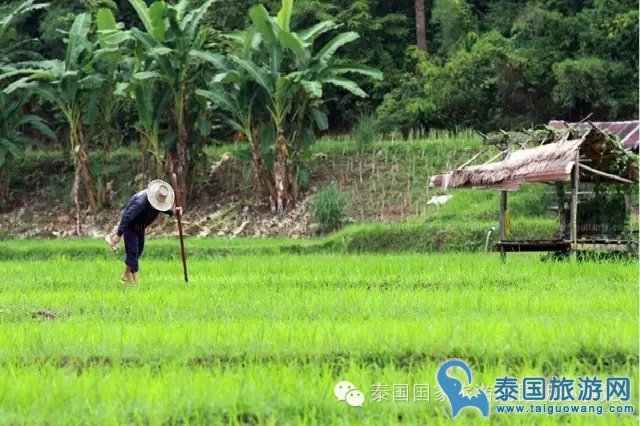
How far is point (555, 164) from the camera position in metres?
12.0

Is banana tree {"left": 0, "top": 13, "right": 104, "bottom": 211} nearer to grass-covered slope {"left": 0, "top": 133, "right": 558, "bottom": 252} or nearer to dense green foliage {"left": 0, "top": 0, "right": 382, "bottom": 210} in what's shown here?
dense green foliage {"left": 0, "top": 0, "right": 382, "bottom": 210}

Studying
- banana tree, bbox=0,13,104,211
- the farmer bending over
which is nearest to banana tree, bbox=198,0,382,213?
banana tree, bbox=0,13,104,211

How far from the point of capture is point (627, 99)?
21.1m

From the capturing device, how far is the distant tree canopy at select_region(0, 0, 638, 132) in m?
21.1

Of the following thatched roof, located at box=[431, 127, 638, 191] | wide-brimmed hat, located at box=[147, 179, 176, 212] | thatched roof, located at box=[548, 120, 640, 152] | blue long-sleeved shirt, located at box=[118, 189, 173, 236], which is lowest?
blue long-sleeved shirt, located at box=[118, 189, 173, 236]

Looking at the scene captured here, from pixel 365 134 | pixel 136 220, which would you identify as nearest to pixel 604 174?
pixel 136 220

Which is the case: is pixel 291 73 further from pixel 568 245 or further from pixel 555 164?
pixel 568 245

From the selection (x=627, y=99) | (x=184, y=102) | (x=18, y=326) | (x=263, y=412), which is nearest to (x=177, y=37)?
(x=184, y=102)

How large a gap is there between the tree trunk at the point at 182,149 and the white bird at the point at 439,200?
423cm

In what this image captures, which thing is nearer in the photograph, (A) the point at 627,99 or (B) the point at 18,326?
(B) the point at 18,326

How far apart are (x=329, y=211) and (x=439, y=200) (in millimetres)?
2020

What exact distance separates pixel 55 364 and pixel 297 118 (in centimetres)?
1304

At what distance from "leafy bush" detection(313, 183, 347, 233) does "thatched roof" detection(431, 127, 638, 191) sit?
424 centimetres

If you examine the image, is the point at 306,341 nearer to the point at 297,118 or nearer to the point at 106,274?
the point at 106,274
